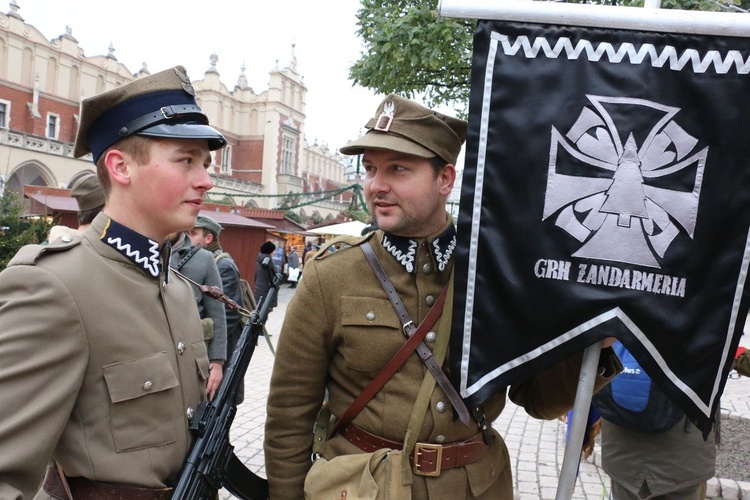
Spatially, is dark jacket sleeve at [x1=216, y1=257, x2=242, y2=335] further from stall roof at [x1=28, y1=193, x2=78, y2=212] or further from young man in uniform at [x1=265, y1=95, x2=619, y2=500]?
stall roof at [x1=28, y1=193, x2=78, y2=212]

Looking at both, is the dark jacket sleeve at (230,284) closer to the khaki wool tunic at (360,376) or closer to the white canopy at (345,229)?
the khaki wool tunic at (360,376)

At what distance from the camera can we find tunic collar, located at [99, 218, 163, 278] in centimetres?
176

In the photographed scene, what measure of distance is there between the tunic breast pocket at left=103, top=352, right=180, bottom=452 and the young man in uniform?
46 cm

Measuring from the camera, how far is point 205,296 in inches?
180

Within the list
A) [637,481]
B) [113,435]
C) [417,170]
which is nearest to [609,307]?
[417,170]

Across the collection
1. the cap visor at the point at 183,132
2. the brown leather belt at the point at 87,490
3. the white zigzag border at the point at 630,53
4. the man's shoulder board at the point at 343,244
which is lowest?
the brown leather belt at the point at 87,490

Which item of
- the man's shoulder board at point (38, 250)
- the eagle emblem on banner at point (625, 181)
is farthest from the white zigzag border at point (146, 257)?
the eagle emblem on banner at point (625, 181)

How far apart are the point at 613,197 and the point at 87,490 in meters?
1.70

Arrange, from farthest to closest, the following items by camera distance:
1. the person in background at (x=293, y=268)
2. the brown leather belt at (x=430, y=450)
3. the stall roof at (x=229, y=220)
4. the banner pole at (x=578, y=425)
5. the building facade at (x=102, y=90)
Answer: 1. the building facade at (x=102, y=90)
2. the person in background at (x=293, y=268)
3. the stall roof at (x=229, y=220)
4. the brown leather belt at (x=430, y=450)
5. the banner pole at (x=578, y=425)

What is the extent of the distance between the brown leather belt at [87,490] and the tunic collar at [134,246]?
2.10 ft

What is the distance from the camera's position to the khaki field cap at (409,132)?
209 centimetres

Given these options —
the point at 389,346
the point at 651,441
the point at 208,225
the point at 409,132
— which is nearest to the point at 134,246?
the point at 389,346

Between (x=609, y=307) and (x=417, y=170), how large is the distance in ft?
2.86

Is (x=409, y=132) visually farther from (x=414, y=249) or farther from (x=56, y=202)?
(x=56, y=202)
